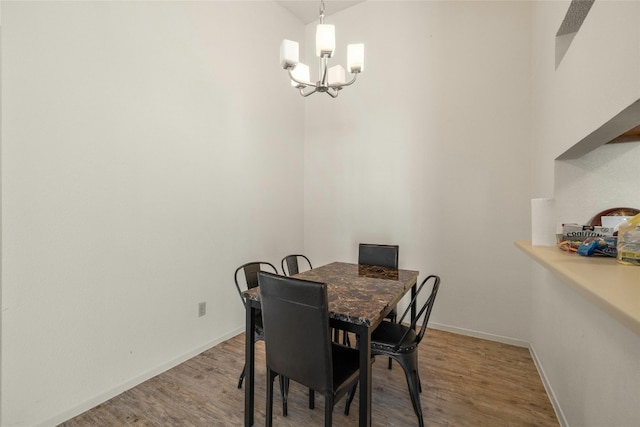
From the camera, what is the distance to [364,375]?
1389 millimetres

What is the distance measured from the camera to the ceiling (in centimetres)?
349

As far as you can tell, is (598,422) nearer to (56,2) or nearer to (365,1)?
(56,2)

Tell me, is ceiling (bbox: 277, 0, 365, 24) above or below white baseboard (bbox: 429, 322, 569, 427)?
above

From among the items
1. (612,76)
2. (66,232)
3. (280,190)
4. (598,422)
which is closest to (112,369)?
(66,232)

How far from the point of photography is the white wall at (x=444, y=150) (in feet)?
9.00

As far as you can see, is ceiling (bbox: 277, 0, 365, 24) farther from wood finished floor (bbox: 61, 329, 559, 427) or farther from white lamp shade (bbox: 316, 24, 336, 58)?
wood finished floor (bbox: 61, 329, 559, 427)

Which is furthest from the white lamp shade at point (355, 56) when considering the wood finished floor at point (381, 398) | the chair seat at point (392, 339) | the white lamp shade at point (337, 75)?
the wood finished floor at point (381, 398)

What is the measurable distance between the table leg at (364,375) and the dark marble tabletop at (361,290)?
2.6 inches

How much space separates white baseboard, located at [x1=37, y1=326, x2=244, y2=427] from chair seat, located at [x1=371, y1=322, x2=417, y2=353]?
1672 mm

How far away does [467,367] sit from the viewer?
236 cm

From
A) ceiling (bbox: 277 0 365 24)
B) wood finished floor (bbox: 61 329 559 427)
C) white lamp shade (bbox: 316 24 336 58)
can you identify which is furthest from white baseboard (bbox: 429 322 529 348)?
ceiling (bbox: 277 0 365 24)

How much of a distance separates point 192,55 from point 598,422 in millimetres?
3473

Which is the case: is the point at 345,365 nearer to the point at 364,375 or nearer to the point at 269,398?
the point at 364,375

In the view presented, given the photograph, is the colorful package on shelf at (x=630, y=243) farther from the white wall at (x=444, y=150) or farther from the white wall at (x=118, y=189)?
the white wall at (x=118, y=189)
